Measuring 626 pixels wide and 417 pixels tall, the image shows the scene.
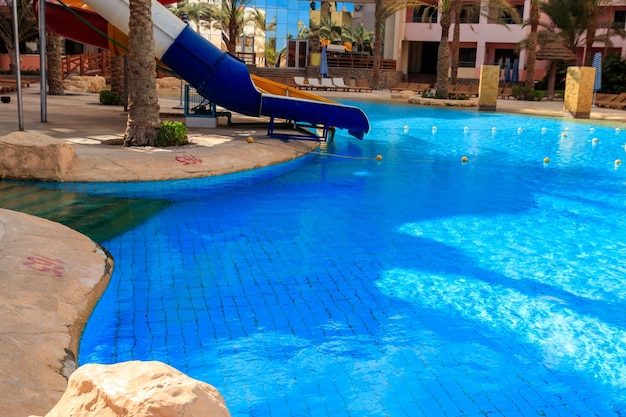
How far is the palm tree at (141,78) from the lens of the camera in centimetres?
1134

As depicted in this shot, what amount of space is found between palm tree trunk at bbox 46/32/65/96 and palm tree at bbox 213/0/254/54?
13.8 m

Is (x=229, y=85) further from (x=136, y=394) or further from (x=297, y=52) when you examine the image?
(x=297, y=52)

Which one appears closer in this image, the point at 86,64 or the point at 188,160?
the point at 188,160

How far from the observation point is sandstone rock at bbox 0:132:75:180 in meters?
9.86

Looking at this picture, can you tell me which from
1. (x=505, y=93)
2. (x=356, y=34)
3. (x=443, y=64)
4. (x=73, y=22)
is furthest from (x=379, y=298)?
(x=356, y=34)

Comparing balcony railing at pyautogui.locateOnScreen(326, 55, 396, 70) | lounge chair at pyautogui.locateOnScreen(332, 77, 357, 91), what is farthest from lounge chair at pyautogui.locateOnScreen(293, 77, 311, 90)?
balcony railing at pyautogui.locateOnScreen(326, 55, 396, 70)

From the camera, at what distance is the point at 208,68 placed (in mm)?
13289

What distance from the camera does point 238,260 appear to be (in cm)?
713

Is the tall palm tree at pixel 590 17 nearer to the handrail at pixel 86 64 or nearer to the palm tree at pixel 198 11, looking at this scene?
the handrail at pixel 86 64

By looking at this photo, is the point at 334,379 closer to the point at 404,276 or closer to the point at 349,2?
the point at 404,276

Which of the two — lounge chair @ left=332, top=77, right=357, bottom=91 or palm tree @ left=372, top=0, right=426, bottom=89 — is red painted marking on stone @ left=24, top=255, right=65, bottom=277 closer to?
palm tree @ left=372, top=0, right=426, bottom=89

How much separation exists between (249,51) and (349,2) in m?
8.15

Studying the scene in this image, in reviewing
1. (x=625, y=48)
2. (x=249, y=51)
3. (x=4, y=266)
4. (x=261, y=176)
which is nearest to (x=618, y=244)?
(x=261, y=176)

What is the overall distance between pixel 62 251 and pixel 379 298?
3.14 metres
